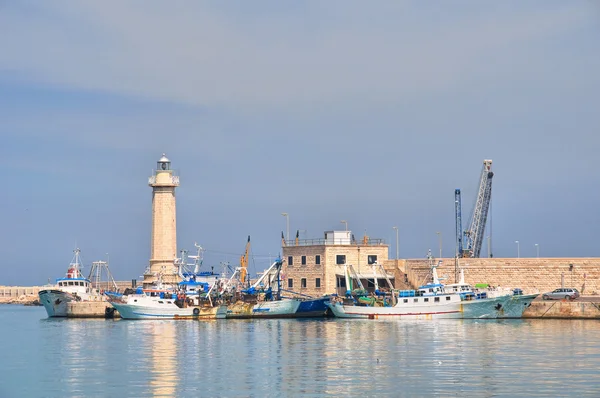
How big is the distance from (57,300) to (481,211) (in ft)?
130

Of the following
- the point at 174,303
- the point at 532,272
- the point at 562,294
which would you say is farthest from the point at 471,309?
the point at 174,303

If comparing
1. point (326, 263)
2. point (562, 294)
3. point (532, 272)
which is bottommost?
point (562, 294)

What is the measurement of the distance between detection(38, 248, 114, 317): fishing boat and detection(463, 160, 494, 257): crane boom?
34641 millimetres

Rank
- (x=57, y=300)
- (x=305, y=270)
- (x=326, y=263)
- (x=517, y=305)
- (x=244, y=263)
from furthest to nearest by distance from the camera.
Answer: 1. (x=244, y=263)
2. (x=57, y=300)
3. (x=305, y=270)
4. (x=326, y=263)
5. (x=517, y=305)

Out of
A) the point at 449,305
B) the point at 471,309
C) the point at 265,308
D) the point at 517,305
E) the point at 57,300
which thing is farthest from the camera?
the point at 57,300

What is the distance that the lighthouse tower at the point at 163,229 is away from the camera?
241ft

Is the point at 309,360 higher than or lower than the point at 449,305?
lower

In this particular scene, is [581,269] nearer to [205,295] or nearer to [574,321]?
[574,321]

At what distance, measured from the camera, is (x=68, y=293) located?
2766 inches

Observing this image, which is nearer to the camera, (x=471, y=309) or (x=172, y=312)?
(x=471, y=309)

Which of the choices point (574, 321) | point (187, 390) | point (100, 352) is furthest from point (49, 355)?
point (574, 321)

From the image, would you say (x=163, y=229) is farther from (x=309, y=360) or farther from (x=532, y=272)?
(x=309, y=360)

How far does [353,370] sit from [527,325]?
22.3m

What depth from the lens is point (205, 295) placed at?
217 feet
